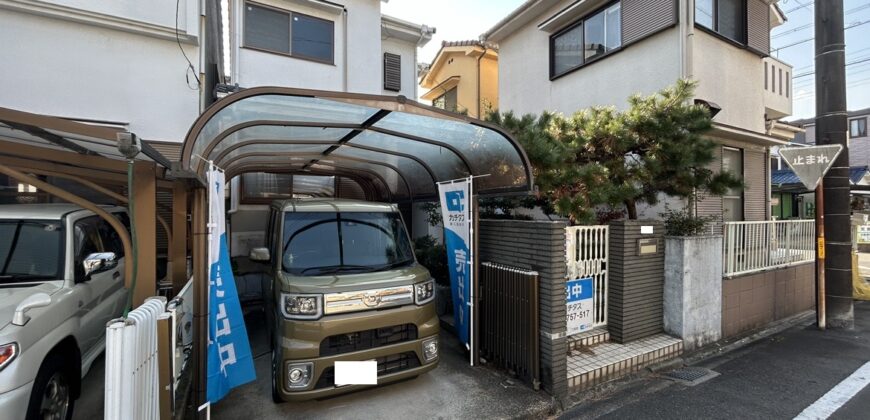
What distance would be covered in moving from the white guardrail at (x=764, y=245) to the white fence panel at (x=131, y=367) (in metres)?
6.99

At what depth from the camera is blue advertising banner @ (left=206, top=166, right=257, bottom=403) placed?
320 cm

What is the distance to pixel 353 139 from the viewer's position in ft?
15.6

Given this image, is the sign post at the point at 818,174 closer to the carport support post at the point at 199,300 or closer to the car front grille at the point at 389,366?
the car front grille at the point at 389,366

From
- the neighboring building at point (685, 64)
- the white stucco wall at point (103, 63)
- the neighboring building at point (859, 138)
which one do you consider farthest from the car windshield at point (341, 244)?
the neighboring building at point (859, 138)

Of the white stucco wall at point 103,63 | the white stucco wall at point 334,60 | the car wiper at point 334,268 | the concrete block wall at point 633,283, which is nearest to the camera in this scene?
the car wiper at point 334,268

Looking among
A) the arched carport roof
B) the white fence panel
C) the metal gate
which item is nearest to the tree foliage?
the arched carport roof

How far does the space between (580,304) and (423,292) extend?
2.25m

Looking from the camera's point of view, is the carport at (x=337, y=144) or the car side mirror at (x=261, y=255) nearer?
the carport at (x=337, y=144)

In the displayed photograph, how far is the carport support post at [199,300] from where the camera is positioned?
313 centimetres

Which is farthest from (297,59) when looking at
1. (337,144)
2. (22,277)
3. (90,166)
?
(22,277)

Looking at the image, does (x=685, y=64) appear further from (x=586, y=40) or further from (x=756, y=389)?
(x=756, y=389)

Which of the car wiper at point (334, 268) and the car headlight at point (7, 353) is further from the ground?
the car wiper at point (334, 268)

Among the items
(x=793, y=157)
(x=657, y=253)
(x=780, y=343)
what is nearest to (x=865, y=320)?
(x=780, y=343)

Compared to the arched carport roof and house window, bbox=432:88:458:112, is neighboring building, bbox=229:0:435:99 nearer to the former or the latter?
the arched carport roof
